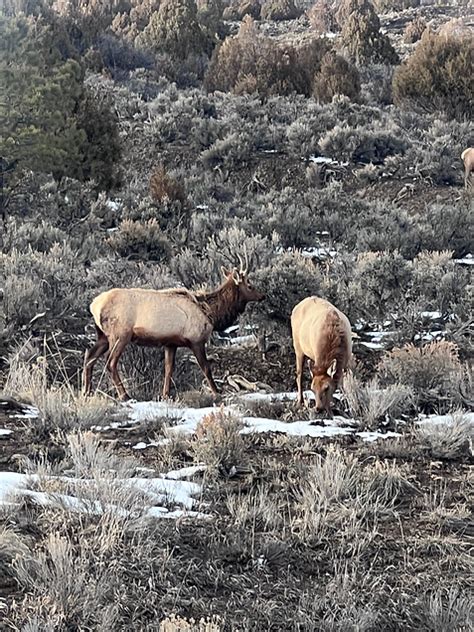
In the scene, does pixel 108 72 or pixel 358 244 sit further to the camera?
pixel 108 72

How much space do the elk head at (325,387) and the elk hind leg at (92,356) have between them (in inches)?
87.9

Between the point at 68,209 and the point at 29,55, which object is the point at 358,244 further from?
the point at 29,55

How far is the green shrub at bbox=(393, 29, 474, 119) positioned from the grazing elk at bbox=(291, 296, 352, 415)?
2024 centimetres

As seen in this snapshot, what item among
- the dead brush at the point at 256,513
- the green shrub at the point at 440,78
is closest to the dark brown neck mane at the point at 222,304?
the dead brush at the point at 256,513

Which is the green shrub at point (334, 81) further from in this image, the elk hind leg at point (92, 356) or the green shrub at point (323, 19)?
the elk hind leg at point (92, 356)

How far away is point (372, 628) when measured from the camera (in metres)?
4.05

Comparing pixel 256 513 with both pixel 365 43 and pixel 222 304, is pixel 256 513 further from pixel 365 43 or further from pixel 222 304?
pixel 365 43

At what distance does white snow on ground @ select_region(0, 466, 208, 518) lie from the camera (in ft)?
15.8

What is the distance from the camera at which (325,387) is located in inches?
299

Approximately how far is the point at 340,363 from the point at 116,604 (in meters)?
4.23

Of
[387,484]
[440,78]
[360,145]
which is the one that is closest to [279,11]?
[440,78]

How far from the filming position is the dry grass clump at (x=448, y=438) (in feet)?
21.5

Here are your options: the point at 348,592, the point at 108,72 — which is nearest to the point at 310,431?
the point at 348,592

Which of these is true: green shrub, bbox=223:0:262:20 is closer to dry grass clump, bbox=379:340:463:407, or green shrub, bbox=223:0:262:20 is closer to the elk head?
dry grass clump, bbox=379:340:463:407
